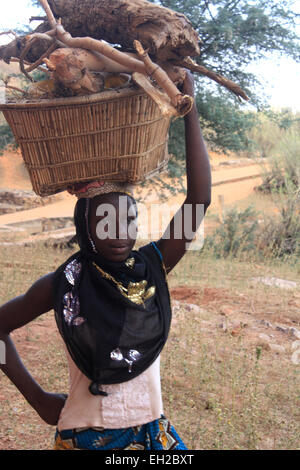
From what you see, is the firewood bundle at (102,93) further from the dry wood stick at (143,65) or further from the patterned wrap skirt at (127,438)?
the patterned wrap skirt at (127,438)

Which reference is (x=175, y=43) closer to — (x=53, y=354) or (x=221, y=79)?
(x=221, y=79)

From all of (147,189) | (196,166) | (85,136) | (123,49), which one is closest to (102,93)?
(85,136)

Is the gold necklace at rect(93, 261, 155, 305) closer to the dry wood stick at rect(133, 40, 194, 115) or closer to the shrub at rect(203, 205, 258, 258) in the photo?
the dry wood stick at rect(133, 40, 194, 115)

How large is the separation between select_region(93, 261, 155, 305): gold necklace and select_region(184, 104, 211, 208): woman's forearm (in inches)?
14.5

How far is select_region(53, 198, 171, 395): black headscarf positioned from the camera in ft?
5.58

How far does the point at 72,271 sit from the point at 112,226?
22 centimetres

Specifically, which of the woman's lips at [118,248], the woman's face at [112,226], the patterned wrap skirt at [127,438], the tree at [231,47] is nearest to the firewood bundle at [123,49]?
the woman's face at [112,226]

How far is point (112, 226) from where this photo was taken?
5.71 ft

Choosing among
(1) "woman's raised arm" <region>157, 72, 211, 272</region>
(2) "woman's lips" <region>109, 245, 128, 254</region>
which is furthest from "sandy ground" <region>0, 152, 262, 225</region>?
(2) "woman's lips" <region>109, 245, 128, 254</region>

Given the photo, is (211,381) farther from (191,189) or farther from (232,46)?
(232,46)

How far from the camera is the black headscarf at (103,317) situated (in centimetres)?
170
